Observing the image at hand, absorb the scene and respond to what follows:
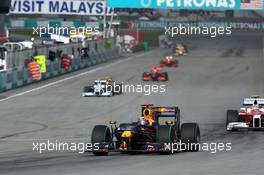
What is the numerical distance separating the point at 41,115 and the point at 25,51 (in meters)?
15.7

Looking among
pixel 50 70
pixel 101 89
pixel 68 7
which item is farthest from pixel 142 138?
pixel 68 7

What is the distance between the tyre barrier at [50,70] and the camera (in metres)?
40.8

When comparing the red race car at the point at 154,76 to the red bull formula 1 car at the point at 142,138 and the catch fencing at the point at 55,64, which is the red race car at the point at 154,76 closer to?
the catch fencing at the point at 55,64

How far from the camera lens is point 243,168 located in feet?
56.3

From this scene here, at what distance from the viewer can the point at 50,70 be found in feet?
162

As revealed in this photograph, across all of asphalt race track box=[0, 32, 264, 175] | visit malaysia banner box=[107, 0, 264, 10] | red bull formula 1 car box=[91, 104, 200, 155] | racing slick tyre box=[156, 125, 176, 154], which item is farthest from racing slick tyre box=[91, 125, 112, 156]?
visit malaysia banner box=[107, 0, 264, 10]

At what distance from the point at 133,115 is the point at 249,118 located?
5746mm

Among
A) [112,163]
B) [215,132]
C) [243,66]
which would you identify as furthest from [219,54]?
[112,163]

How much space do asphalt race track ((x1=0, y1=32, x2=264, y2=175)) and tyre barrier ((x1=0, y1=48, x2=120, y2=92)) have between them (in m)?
Result: 0.62

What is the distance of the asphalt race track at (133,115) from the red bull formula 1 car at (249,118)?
41 cm

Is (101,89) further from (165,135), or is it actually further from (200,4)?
(165,135)

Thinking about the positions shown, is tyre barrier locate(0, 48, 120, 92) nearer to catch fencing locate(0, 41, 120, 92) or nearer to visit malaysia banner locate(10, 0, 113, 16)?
catch fencing locate(0, 41, 120, 92)

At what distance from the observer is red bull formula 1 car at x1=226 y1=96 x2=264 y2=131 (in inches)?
1007

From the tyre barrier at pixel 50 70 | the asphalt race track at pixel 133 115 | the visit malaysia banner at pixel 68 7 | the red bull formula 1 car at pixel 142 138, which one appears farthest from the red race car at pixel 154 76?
the red bull formula 1 car at pixel 142 138
